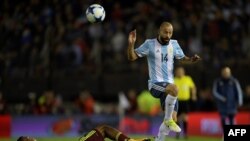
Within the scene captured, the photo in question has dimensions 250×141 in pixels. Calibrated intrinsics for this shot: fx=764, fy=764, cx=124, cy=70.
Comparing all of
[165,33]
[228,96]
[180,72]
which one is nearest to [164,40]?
[165,33]

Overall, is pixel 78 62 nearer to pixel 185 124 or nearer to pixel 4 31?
pixel 4 31

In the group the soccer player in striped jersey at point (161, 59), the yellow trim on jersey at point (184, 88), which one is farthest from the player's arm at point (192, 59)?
the yellow trim on jersey at point (184, 88)

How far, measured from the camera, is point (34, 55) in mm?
26125

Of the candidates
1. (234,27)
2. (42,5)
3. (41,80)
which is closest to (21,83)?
(41,80)

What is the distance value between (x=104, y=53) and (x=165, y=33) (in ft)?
35.7

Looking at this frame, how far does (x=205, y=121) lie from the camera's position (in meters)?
25.1

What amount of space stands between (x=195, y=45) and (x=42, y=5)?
6644 millimetres

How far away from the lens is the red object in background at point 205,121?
2495 cm

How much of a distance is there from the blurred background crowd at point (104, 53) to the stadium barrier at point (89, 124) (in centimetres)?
44

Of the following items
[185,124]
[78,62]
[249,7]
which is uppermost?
[249,7]

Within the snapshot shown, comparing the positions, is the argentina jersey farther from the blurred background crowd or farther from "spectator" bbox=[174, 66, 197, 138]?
the blurred background crowd

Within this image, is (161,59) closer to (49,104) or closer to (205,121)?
(205,121)

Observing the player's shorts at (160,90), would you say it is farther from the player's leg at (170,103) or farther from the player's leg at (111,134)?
the player's leg at (111,134)

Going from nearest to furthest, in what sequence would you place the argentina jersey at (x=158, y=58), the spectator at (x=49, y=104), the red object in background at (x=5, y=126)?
the argentina jersey at (x=158, y=58)
the red object in background at (x=5, y=126)
the spectator at (x=49, y=104)
